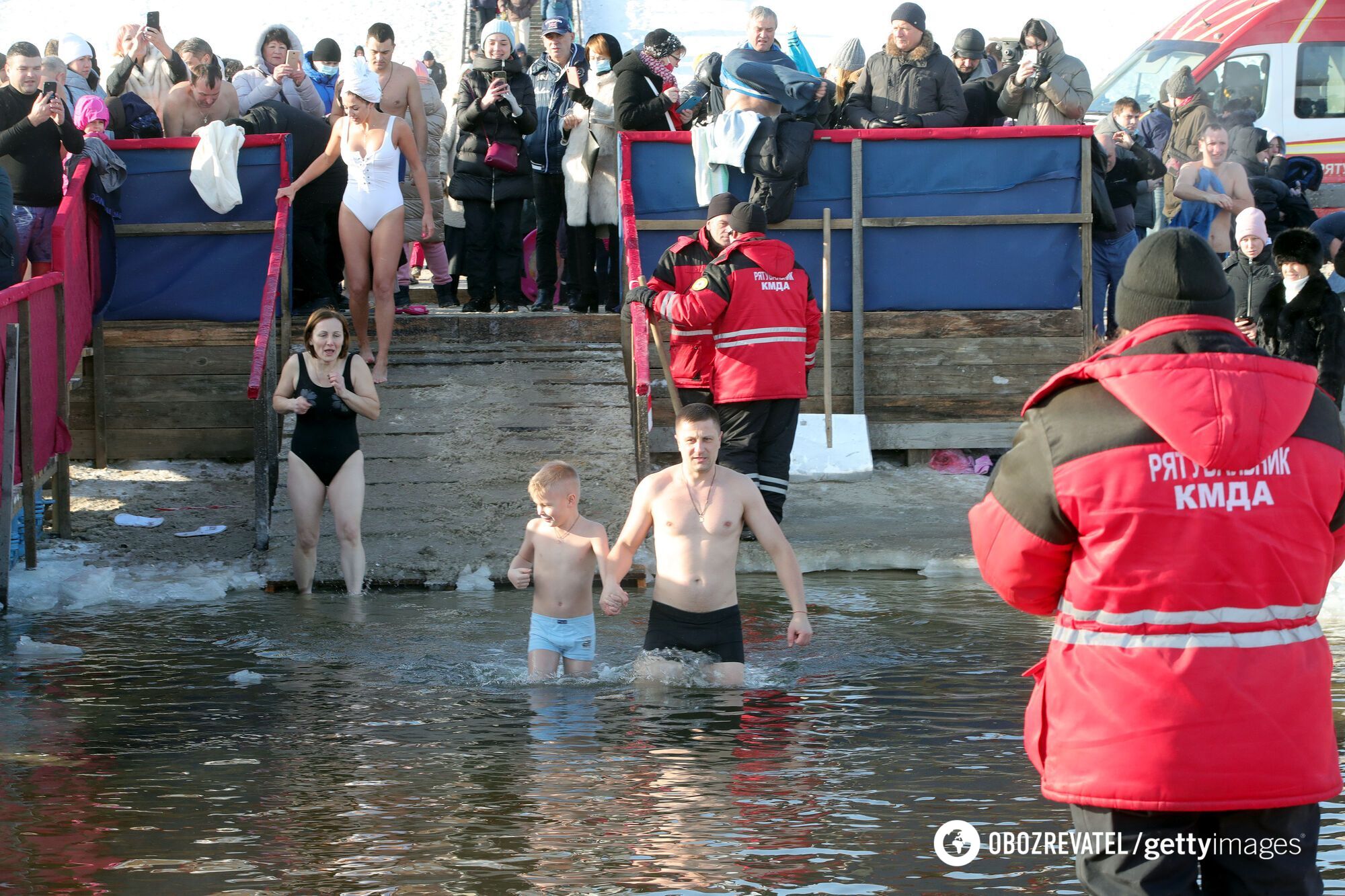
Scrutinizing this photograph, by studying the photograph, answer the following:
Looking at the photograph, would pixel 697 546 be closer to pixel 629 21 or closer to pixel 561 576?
pixel 561 576

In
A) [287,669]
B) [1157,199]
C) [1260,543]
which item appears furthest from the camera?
[1157,199]

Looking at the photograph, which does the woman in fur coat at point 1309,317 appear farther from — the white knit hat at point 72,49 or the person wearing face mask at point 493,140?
the white knit hat at point 72,49

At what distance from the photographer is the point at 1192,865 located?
3.37 metres

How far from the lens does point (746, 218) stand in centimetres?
961

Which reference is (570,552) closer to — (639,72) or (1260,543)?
(1260,543)

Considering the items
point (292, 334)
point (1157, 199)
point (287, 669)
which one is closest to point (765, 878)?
point (287, 669)

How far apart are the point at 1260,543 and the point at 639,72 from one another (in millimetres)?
9207

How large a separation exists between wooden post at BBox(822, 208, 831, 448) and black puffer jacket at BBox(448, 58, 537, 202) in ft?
7.34

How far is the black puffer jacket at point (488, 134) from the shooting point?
39.6 ft

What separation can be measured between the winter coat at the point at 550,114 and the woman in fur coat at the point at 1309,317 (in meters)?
5.19

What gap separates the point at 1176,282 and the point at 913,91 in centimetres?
898

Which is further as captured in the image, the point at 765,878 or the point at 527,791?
the point at 527,791

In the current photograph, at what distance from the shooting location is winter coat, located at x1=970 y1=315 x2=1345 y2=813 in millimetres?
3301

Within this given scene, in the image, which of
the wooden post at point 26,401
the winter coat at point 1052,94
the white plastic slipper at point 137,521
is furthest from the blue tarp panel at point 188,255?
the winter coat at point 1052,94
